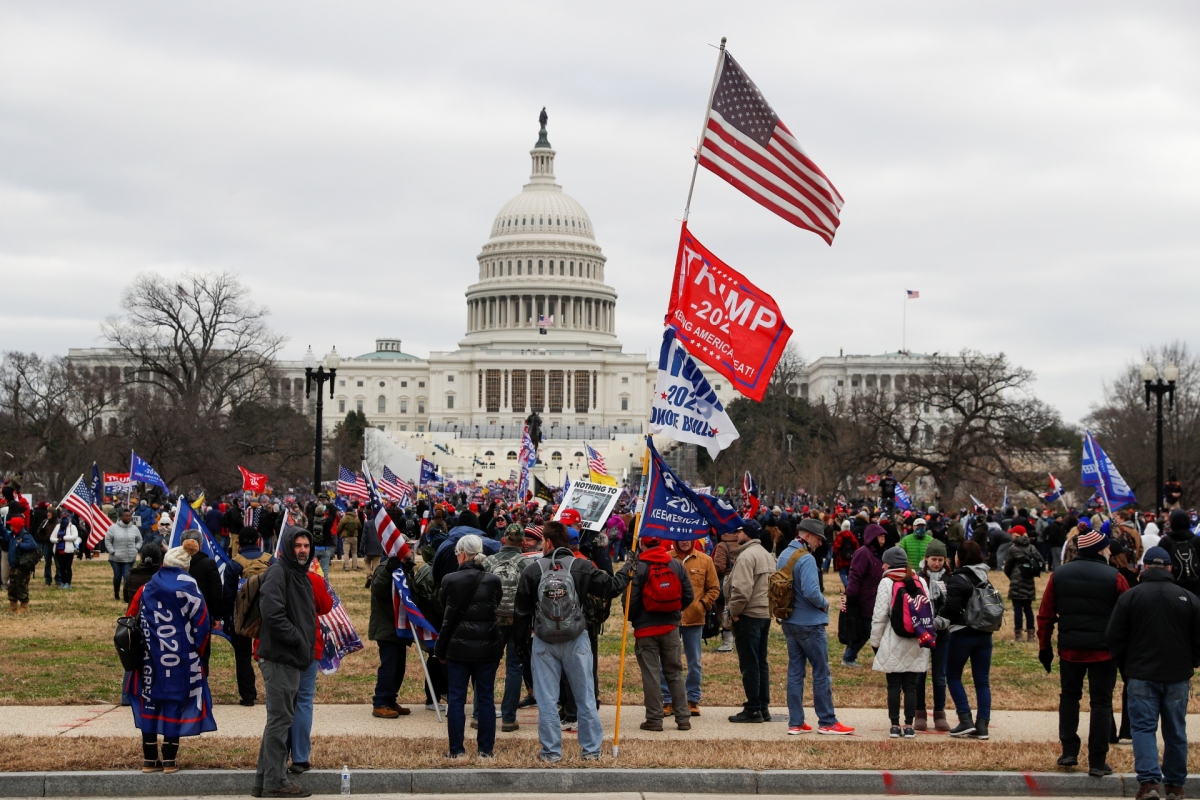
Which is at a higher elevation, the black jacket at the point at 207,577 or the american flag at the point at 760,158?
the american flag at the point at 760,158

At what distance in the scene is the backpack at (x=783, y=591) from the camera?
11.4 m

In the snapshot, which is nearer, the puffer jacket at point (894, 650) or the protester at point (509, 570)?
the protester at point (509, 570)

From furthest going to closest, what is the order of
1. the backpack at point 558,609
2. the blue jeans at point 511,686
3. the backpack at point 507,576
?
1. the blue jeans at point 511,686
2. the backpack at point 507,576
3. the backpack at point 558,609

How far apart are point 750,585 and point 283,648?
13.5 feet

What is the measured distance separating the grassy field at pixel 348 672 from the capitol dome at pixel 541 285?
406 feet

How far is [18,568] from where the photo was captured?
1945 centimetres

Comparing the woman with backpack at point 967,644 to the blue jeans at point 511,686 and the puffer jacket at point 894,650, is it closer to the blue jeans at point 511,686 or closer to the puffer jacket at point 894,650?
the puffer jacket at point 894,650

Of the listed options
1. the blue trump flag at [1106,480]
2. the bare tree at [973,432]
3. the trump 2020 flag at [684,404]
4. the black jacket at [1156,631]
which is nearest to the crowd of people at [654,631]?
the black jacket at [1156,631]

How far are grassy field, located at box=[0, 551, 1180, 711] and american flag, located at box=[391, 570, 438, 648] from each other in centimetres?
129

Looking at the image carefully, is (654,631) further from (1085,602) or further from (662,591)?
(1085,602)

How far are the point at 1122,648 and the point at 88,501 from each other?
2066cm

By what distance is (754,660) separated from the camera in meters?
12.0

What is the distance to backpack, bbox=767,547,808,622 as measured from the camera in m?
11.4

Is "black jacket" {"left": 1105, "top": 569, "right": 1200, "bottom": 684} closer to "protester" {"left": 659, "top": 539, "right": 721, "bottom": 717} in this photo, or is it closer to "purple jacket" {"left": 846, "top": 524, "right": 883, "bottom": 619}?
"protester" {"left": 659, "top": 539, "right": 721, "bottom": 717}
